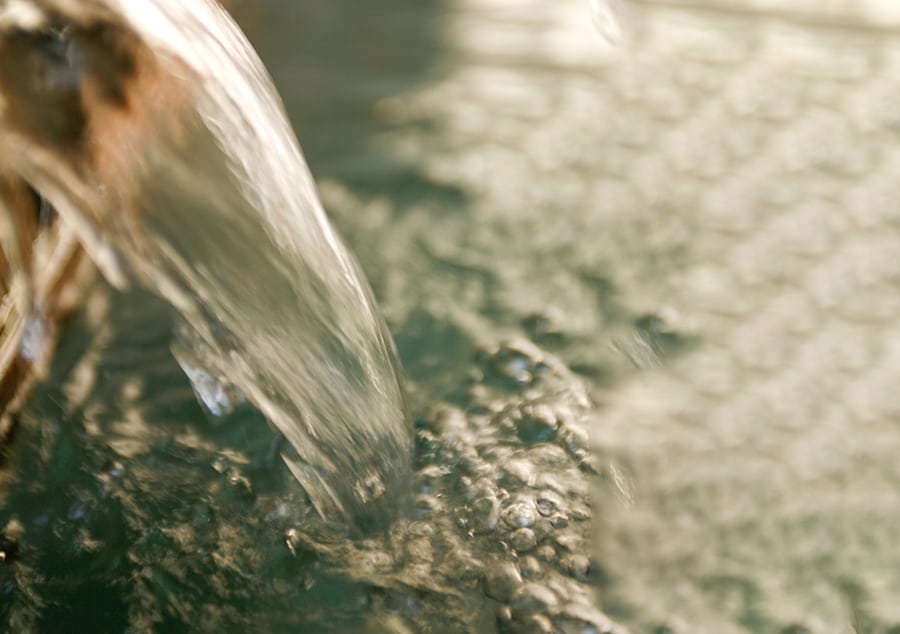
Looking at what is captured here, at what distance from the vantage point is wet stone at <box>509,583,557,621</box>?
2.54 ft

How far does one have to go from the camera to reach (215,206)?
29.9 inches

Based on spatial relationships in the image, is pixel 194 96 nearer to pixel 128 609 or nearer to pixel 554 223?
pixel 128 609

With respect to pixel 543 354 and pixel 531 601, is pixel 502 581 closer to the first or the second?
pixel 531 601

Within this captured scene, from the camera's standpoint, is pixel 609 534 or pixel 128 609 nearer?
pixel 128 609

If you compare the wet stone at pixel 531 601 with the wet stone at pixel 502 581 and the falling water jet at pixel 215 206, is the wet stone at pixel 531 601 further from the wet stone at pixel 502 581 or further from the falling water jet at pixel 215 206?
the falling water jet at pixel 215 206

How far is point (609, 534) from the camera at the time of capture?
0.86 m

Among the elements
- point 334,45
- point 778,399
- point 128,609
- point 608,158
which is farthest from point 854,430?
point 334,45

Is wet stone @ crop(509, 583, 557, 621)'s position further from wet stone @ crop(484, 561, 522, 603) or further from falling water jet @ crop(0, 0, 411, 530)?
falling water jet @ crop(0, 0, 411, 530)

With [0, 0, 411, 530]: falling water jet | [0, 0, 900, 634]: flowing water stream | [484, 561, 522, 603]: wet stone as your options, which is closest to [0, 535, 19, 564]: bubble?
[0, 0, 900, 634]: flowing water stream

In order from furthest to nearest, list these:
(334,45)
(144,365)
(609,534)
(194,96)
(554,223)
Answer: (334,45) → (554,223) → (144,365) → (609,534) → (194,96)

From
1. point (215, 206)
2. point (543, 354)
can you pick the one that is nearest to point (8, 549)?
point (215, 206)

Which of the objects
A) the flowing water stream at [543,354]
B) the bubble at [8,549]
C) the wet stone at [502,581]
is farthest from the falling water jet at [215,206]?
the bubble at [8,549]

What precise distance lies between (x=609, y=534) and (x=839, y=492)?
0.26 meters

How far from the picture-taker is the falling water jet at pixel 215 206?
0.66m
